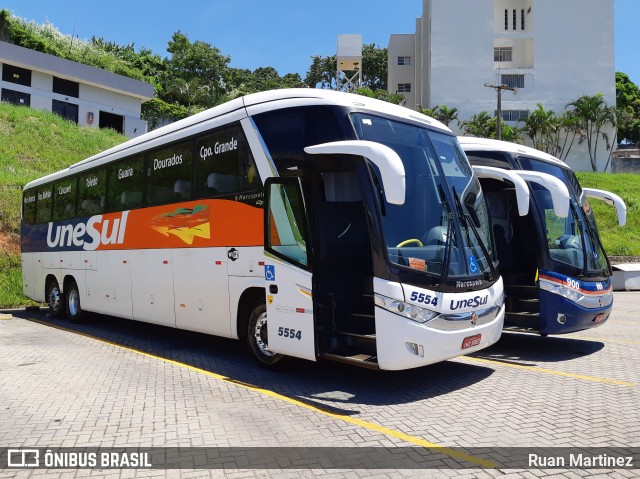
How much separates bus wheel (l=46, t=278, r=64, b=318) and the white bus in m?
6.19

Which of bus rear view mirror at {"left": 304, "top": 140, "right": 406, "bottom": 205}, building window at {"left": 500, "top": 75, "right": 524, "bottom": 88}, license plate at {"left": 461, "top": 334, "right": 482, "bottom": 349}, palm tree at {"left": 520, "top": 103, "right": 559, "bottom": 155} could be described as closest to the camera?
bus rear view mirror at {"left": 304, "top": 140, "right": 406, "bottom": 205}

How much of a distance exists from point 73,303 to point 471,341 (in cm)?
1068

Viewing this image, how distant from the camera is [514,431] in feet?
17.5

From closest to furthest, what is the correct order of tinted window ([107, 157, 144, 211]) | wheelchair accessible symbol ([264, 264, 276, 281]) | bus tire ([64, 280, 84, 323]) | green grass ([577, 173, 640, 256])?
wheelchair accessible symbol ([264, 264, 276, 281]) < tinted window ([107, 157, 144, 211]) < bus tire ([64, 280, 84, 323]) < green grass ([577, 173, 640, 256])

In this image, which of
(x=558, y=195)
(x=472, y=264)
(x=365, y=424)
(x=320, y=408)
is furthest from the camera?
(x=558, y=195)

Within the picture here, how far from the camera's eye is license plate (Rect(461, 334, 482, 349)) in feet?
21.7

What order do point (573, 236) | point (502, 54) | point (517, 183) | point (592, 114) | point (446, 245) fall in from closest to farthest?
point (446, 245)
point (517, 183)
point (573, 236)
point (592, 114)
point (502, 54)

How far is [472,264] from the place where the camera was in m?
6.93

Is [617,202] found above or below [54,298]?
above

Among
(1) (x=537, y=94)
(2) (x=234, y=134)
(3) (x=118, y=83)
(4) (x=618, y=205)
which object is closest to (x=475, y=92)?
(1) (x=537, y=94)

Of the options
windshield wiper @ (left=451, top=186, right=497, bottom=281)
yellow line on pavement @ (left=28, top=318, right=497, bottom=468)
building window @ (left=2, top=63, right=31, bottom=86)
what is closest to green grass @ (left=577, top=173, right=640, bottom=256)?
windshield wiper @ (left=451, top=186, right=497, bottom=281)

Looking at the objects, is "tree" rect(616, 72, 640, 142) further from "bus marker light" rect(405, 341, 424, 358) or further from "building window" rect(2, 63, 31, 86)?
"bus marker light" rect(405, 341, 424, 358)

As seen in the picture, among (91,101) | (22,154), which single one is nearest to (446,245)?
(22,154)

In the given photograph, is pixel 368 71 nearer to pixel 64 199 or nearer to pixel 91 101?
pixel 91 101
